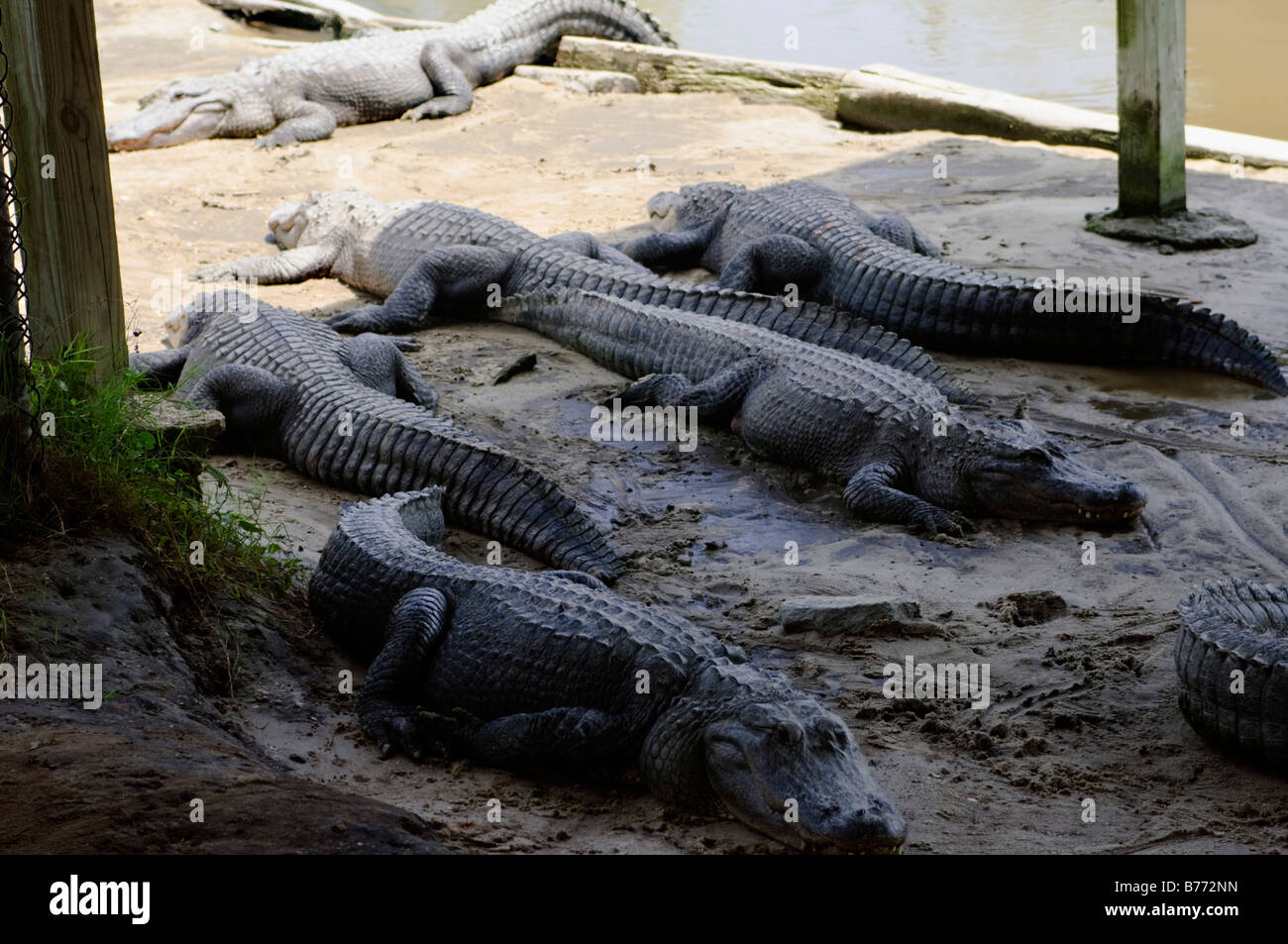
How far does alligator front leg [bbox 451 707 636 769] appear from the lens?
10.9 feet

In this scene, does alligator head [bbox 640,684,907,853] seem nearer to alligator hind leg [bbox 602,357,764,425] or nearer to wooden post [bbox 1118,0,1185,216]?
alligator hind leg [bbox 602,357,764,425]

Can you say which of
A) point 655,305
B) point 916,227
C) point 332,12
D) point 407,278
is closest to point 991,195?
point 916,227

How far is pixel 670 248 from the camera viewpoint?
8227 mm

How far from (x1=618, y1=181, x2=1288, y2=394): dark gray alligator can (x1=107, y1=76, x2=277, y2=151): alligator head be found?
15.6 ft

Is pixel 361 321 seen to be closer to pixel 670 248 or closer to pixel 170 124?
pixel 670 248

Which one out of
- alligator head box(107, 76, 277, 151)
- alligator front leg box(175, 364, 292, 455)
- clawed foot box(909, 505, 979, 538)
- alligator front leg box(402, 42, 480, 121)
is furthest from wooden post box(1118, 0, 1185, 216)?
alligator head box(107, 76, 277, 151)

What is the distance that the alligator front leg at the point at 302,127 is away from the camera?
36.6ft

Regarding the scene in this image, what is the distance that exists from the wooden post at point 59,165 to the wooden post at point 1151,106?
591 cm

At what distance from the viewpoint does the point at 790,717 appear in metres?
3.09

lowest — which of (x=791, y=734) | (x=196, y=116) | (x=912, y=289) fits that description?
(x=791, y=734)

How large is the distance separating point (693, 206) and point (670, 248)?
0.38 metres

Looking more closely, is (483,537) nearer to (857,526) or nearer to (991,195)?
(857,526)

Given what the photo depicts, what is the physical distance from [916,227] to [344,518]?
540 centimetres

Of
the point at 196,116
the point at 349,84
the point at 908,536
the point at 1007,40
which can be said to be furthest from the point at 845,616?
the point at 1007,40
